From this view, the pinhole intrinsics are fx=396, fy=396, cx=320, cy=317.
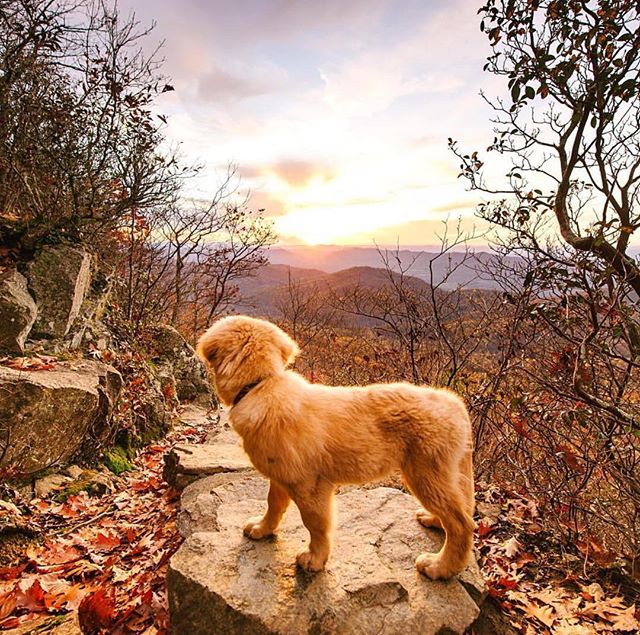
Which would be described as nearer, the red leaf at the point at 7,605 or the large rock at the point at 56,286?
the red leaf at the point at 7,605

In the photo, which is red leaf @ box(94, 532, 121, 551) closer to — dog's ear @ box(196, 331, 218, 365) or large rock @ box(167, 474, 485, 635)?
large rock @ box(167, 474, 485, 635)

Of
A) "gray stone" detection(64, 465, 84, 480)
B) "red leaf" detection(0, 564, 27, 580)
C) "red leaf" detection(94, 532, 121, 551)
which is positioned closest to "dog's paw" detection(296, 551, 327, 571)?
"red leaf" detection(94, 532, 121, 551)

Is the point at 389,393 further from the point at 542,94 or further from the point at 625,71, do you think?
the point at 625,71

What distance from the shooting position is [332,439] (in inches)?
112

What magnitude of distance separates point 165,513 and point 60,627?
1957mm

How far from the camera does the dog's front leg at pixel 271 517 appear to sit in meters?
3.12

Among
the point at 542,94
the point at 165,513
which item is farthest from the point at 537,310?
the point at 165,513

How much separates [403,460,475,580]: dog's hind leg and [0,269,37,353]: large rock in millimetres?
5778

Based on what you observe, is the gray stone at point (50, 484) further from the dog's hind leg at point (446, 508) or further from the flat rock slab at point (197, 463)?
the dog's hind leg at point (446, 508)

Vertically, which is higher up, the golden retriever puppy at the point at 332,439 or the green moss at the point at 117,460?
the golden retriever puppy at the point at 332,439

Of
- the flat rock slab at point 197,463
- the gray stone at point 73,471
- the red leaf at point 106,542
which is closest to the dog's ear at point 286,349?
the flat rock slab at point 197,463

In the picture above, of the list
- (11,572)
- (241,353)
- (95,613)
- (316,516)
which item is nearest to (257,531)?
(316,516)

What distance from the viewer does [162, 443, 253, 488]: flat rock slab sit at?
520cm

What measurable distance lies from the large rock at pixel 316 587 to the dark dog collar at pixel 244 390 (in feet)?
3.76
